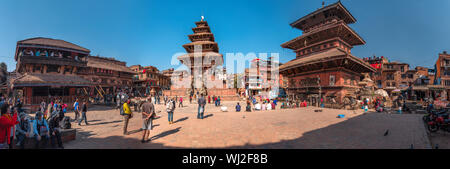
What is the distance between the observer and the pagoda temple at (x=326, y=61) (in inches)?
752

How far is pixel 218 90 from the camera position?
30750mm

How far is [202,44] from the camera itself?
121ft

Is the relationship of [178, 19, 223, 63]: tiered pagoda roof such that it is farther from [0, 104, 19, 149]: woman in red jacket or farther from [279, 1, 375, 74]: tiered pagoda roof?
[0, 104, 19, 149]: woman in red jacket

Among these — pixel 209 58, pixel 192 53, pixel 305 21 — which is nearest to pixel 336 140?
pixel 305 21

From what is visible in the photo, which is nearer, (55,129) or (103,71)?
(55,129)

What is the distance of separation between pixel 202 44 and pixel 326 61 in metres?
26.8

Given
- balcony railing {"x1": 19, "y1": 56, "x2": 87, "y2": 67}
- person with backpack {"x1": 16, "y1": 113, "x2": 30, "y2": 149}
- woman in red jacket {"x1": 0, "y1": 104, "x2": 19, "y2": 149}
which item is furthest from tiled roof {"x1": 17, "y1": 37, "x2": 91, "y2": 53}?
woman in red jacket {"x1": 0, "y1": 104, "x2": 19, "y2": 149}

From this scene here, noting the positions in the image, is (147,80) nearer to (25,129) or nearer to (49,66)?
(49,66)

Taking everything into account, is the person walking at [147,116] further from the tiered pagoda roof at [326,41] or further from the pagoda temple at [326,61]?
the tiered pagoda roof at [326,41]

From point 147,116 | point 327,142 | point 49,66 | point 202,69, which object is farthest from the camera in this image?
point 202,69

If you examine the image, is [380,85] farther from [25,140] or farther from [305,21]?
[25,140]

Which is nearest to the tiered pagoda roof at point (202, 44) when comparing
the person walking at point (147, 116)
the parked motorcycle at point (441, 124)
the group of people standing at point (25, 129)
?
the person walking at point (147, 116)

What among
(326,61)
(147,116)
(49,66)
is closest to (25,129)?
(147,116)

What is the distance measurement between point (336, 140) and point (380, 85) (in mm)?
49262
